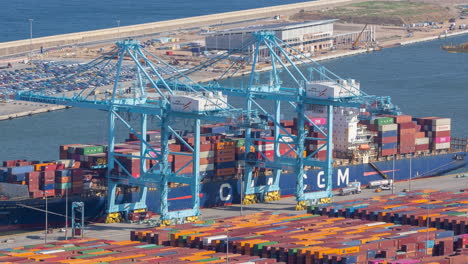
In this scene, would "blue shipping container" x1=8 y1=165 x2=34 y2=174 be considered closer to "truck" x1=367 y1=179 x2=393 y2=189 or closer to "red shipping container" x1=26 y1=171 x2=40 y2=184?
"red shipping container" x1=26 y1=171 x2=40 y2=184

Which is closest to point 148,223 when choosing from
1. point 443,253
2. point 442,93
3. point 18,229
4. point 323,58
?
point 18,229

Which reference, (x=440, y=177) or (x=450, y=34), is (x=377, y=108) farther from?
(x=450, y=34)

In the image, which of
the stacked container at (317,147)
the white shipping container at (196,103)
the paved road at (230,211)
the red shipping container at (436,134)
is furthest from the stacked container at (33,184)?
the red shipping container at (436,134)

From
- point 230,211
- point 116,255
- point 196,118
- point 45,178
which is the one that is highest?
point 196,118

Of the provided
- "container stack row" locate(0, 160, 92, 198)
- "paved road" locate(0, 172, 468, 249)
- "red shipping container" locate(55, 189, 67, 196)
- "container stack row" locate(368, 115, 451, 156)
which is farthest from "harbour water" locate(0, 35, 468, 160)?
"red shipping container" locate(55, 189, 67, 196)

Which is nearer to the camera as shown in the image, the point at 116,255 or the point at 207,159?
the point at 116,255

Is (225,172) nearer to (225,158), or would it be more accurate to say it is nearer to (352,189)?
(225,158)

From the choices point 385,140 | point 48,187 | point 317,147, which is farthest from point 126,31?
point 48,187

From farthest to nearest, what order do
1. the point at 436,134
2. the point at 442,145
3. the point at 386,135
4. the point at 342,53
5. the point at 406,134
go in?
the point at 342,53 < the point at 442,145 < the point at 436,134 < the point at 406,134 < the point at 386,135
